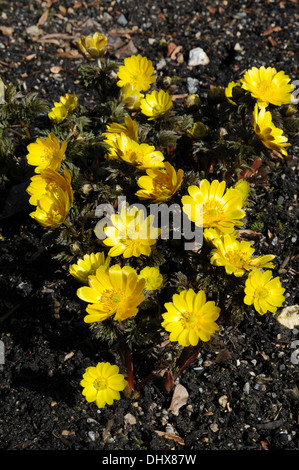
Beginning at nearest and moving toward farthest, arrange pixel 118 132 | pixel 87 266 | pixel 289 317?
pixel 87 266 → pixel 118 132 → pixel 289 317

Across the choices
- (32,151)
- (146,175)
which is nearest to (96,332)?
(146,175)

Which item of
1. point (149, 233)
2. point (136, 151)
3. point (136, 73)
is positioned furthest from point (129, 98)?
point (149, 233)

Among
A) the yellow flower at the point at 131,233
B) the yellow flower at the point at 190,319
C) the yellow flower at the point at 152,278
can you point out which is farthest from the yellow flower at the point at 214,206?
the yellow flower at the point at 190,319

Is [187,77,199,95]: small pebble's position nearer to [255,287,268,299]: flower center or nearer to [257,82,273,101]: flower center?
[257,82,273,101]: flower center

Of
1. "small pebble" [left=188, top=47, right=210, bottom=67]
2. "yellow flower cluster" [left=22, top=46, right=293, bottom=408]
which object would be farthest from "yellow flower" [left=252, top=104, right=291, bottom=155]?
"small pebble" [left=188, top=47, right=210, bottom=67]

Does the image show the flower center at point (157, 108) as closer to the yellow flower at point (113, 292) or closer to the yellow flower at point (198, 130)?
the yellow flower at point (198, 130)

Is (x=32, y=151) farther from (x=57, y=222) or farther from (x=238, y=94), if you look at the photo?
(x=238, y=94)

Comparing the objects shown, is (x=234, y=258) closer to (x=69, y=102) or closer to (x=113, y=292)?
(x=113, y=292)
